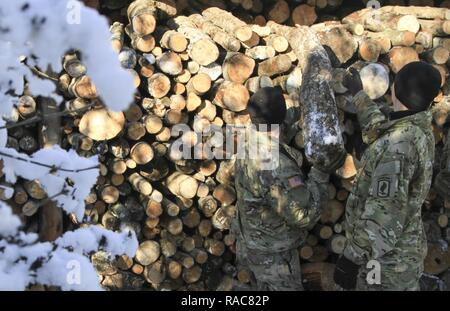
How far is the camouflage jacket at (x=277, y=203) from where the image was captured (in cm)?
343

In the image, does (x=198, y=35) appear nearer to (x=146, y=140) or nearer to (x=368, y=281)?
(x=146, y=140)

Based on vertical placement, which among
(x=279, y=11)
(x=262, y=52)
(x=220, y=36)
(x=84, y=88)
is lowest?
(x=84, y=88)

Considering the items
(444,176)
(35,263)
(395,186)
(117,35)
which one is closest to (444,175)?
(444,176)

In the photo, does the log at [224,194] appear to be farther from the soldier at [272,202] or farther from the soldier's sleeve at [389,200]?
Answer: the soldier's sleeve at [389,200]

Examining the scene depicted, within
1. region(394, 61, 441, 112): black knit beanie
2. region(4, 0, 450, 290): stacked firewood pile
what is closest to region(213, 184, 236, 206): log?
region(4, 0, 450, 290): stacked firewood pile

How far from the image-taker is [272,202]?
350 cm

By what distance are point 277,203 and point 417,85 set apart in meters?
1.01

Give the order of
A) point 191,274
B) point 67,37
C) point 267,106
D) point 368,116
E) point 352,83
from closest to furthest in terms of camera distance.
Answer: point 67,37, point 267,106, point 368,116, point 352,83, point 191,274

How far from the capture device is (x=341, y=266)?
3.28 m

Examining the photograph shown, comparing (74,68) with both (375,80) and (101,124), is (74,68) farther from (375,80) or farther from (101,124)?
(375,80)

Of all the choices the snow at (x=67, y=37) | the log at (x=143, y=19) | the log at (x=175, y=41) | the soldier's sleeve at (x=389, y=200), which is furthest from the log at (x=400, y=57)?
the snow at (x=67, y=37)

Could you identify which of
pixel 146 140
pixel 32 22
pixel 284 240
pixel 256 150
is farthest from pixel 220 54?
pixel 32 22

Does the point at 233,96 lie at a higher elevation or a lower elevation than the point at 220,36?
lower

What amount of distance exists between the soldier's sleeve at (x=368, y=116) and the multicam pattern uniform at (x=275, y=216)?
17.1 inches
